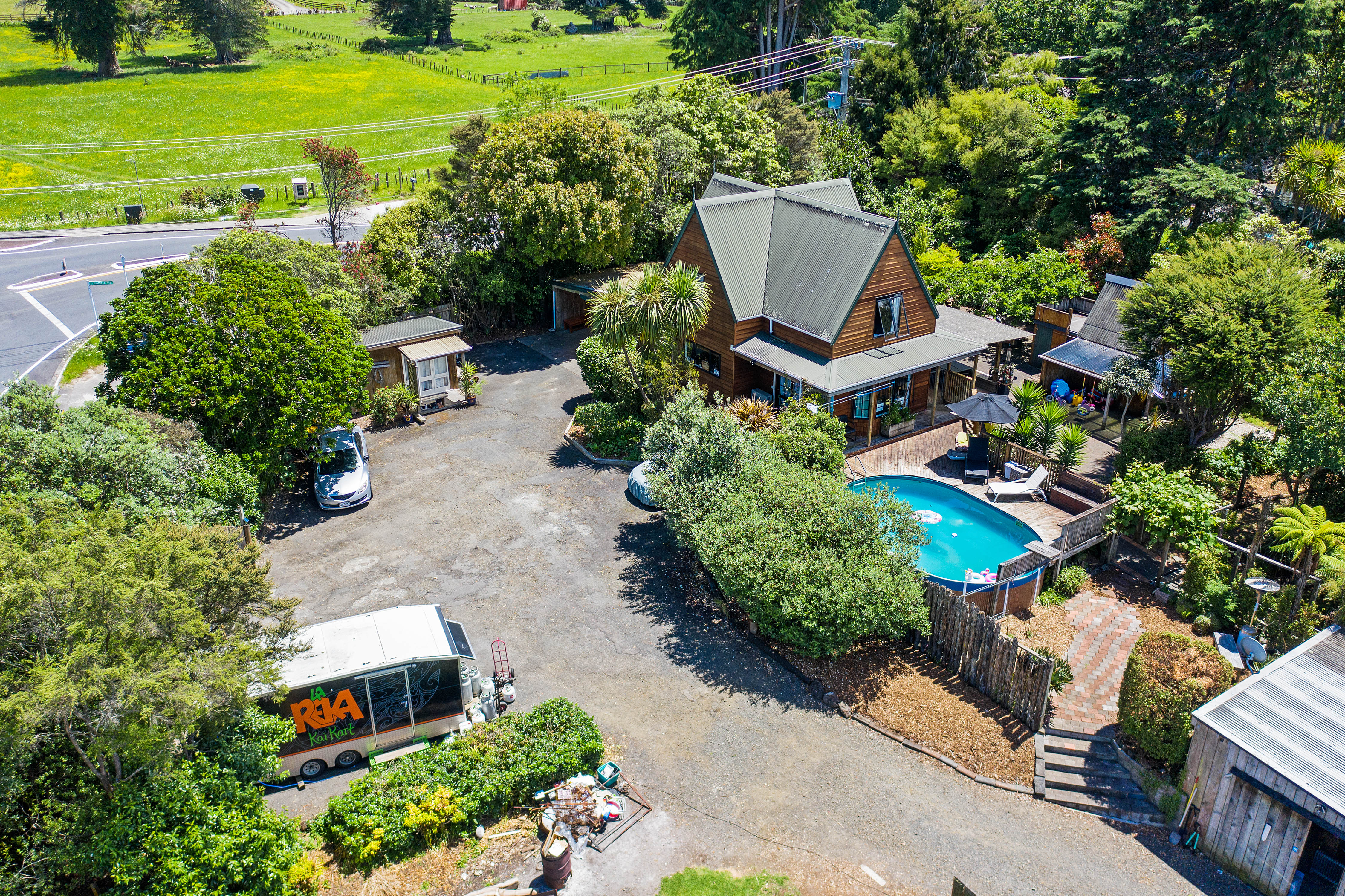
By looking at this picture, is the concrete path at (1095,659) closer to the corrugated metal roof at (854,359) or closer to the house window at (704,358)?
the corrugated metal roof at (854,359)

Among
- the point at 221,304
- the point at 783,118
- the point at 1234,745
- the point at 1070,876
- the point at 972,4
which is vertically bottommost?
the point at 1070,876

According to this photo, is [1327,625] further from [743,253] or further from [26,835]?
[26,835]

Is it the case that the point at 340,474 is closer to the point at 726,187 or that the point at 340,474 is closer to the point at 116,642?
the point at 116,642

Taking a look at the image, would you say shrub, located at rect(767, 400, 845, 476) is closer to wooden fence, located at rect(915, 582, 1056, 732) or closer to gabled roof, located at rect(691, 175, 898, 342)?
gabled roof, located at rect(691, 175, 898, 342)

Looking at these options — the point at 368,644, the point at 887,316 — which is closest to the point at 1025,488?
the point at 887,316

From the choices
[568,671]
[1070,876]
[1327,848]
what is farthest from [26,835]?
[1327,848]

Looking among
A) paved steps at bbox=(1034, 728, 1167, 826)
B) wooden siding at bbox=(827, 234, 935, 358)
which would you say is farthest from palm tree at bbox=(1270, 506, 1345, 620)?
wooden siding at bbox=(827, 234, 935, 358)

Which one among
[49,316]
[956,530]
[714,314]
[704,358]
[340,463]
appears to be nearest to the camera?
[956,530]
